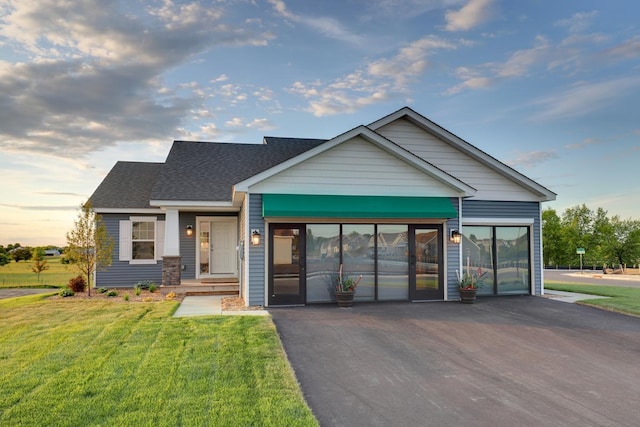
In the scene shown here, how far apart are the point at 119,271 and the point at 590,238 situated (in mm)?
50560

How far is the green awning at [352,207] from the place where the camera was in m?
11.2

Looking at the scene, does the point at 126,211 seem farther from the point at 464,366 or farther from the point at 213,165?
the point at 464,366

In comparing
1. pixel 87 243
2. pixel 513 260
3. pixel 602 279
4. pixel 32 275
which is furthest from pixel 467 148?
pixel 32 275

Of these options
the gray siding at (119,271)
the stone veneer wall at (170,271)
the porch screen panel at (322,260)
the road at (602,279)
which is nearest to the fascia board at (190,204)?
the stone veneer wall at (170,271)

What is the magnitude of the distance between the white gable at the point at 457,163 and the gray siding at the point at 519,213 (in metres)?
0.20

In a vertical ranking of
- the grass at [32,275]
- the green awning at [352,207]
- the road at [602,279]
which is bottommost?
the road at [602,279]

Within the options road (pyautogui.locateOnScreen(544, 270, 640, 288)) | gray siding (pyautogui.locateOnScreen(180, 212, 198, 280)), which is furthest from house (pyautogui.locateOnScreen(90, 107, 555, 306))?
road (pyautogui.locateOnScreen(544, 270, 640, 288))

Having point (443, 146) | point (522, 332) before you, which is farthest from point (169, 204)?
point (522, 332)

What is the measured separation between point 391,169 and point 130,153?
46.0 ft

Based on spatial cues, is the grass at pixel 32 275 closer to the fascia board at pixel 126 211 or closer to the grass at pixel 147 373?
the fascia board at pixel 126 211

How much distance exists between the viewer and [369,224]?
12.3 m

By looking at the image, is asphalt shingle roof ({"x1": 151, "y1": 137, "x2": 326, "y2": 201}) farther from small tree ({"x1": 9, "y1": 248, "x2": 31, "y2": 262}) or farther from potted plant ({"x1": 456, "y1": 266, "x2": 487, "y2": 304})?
small tree ({"x1": 9, "y1": 248, "x2": 31, "y2": 262})

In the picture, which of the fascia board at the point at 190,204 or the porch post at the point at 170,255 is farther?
the porch post at the point at 170,255

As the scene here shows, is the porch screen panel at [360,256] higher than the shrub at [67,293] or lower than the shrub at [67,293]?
higher
